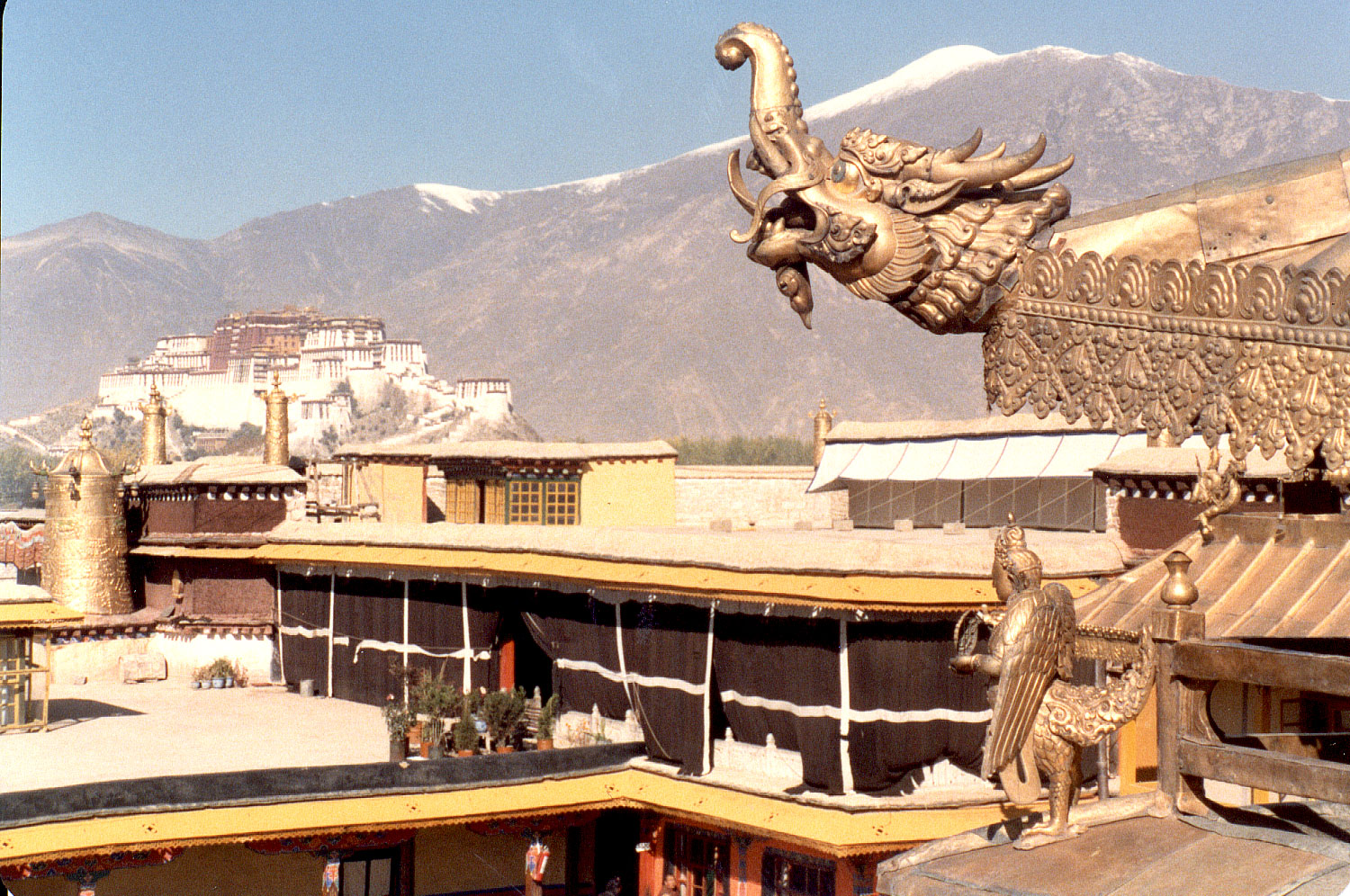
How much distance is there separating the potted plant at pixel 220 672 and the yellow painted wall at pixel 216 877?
27.4 feet

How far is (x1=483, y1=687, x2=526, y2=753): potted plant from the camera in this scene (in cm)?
2127

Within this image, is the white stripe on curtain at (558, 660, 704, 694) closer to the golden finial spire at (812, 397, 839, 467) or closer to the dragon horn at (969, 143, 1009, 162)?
the dragon horn at (969, 143, 1009, 162)

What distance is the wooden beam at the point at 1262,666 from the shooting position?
182 inches

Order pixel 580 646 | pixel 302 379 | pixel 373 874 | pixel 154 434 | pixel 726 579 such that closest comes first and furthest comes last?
pixel 726 579
pixel 373 874
pixel 580 646
pixel 154 434
pixel 302 379

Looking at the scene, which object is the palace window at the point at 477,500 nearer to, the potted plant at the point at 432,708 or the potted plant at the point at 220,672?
the potted plant at the point at 220,672

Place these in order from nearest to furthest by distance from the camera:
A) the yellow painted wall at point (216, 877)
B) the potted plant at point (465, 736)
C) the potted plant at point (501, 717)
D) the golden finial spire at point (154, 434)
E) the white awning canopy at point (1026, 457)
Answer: the yellow painted wall at point (216, 877) → the potted plant at point (465, 736) → the potted plant at point (501, 717) → the white awning canopy at point (1026, 457) → the golden finial spire at point (154, 434)

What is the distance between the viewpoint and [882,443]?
36156 millimetres

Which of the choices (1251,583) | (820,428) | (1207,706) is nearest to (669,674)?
(1251,583)

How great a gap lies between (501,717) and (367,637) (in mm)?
4736

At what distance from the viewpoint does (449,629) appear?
23.8 meters

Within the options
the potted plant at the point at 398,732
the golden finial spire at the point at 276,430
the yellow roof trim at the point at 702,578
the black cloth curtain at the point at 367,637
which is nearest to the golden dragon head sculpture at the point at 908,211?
the yellow roof trim at the point at 702,578

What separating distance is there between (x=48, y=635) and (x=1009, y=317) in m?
20.3

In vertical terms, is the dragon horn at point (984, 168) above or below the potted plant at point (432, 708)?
above

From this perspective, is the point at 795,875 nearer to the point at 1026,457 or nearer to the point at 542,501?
the point at 542,501
